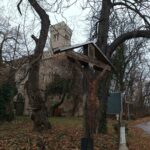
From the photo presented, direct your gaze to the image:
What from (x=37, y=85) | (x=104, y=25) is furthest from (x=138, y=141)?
(x=104, y=25)

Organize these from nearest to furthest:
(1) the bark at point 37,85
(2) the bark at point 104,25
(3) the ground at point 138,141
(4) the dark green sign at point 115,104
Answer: (4) the dark green sign at point 115,104
(3) the ground at point 138,141
(1) the bark at point 37,85
(2) the bark at point 104,25

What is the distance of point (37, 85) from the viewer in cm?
1678

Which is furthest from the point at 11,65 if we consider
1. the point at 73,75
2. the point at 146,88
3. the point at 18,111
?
the point at 146,88

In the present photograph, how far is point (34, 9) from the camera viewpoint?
57.3 feet

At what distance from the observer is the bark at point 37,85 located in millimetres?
16344

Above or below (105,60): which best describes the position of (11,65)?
above

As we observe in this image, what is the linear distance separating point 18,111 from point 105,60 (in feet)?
95.6

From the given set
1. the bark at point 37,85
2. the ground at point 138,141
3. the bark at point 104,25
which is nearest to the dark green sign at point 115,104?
the ground at point 138,141

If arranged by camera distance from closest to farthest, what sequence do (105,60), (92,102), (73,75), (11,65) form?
1. (92,102)
2. (105,60)
3. (11,65)
4. (73,75)

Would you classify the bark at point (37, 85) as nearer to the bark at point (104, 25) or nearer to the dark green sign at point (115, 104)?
the bark at point (104, 25)

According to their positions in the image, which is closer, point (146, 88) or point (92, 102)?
point (92, 102)

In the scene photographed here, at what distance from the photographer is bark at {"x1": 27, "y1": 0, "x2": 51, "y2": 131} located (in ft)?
53.6

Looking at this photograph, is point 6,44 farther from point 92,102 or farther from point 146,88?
point 146,88

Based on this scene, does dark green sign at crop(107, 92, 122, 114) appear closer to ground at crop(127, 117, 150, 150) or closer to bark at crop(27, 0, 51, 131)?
ground at crop(127, 117, 150, 150)
